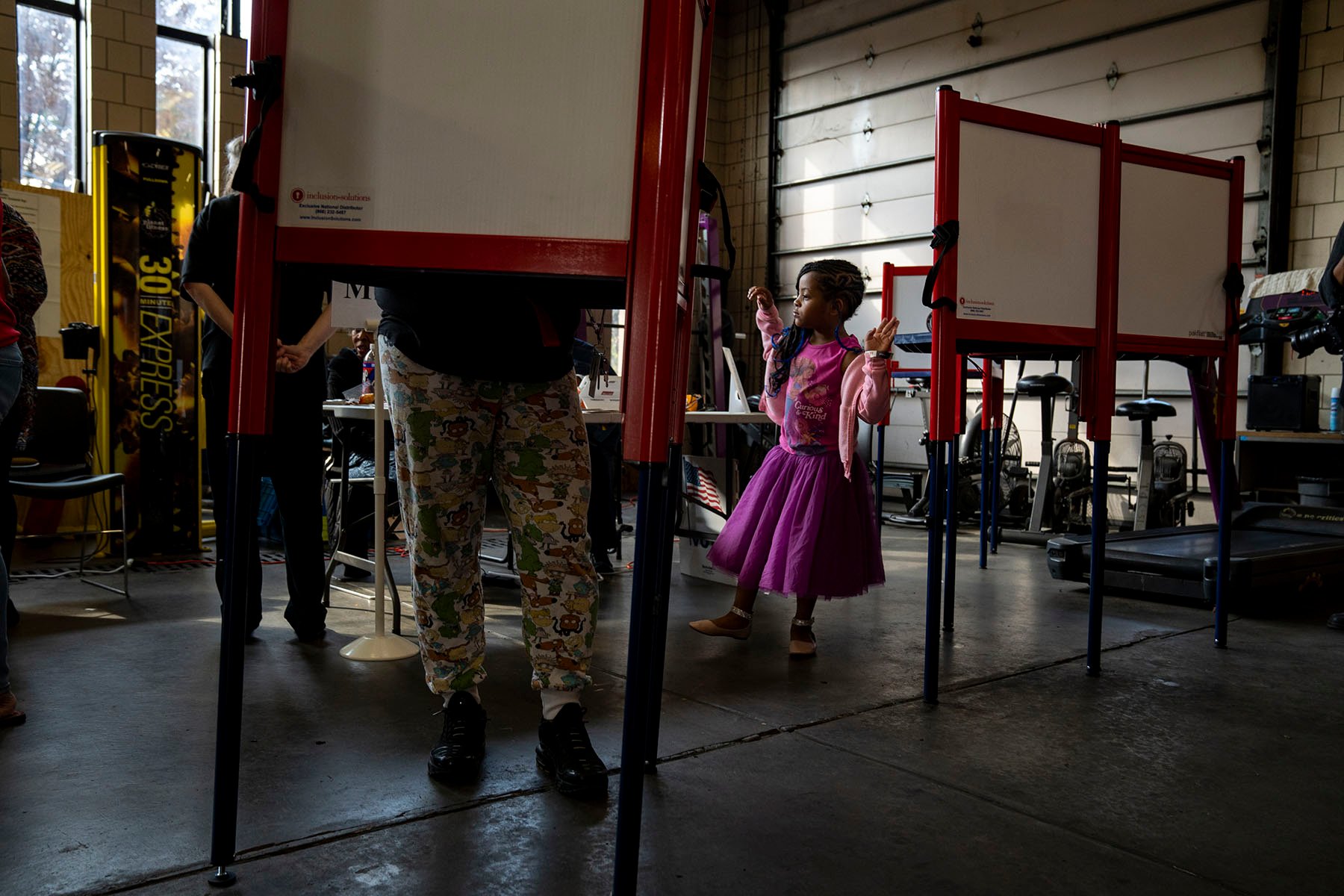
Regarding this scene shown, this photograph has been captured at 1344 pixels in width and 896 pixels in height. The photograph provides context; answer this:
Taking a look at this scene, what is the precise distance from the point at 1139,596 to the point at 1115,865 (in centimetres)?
312

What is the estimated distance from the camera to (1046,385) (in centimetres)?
683

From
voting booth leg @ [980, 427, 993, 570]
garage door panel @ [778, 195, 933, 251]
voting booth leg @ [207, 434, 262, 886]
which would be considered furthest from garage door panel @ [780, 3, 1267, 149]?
voting booth leg @ [207, 434, 262, 886]

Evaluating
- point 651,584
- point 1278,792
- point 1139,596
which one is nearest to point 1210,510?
point 1139,596

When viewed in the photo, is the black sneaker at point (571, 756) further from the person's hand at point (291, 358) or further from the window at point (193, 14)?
the window at point (193, 14)

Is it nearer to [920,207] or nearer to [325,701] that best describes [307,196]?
[325,701]

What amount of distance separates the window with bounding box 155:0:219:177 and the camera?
25.5 ft

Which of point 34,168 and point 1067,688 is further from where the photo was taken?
point 34,168

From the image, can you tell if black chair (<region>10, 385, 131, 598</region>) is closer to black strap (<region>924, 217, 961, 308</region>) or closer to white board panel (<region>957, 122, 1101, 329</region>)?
black strap (<region>924, 217, 961, 308</region>)

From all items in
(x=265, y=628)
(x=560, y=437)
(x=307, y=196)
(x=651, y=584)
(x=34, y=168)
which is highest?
(x=34, y=168)

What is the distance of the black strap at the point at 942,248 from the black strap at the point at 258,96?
162 cm

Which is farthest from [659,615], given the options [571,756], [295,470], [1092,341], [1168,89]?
[1168,89]

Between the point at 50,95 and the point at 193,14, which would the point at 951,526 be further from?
the point at 193,14

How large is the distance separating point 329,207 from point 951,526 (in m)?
2.29

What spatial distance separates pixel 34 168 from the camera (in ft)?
24.7
